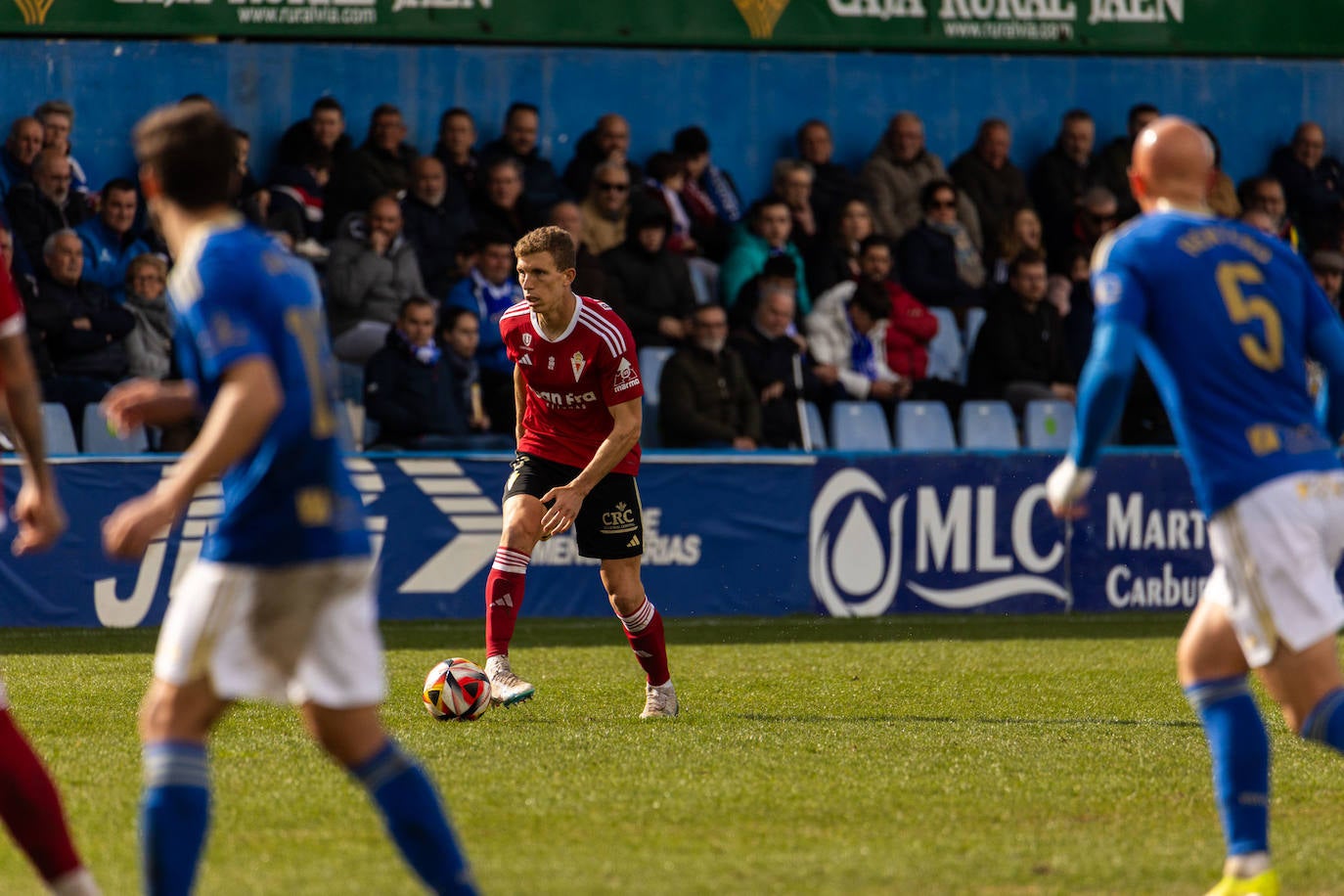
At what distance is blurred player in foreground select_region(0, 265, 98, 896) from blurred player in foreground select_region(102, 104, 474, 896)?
48 centimetres

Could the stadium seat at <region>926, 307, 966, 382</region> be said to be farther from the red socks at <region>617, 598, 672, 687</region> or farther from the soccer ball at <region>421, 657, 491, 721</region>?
the soccer ball at <region>421, 657, 491, 721</region>

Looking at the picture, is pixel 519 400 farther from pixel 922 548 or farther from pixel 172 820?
pixel 922 548

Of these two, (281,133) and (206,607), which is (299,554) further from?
(281,133)

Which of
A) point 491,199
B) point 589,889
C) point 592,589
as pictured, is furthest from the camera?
point 491,199

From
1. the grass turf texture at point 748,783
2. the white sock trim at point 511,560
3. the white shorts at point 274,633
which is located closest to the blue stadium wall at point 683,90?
the grass turf texture at point 748,783

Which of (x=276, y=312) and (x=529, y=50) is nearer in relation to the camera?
(x=276, y=312)

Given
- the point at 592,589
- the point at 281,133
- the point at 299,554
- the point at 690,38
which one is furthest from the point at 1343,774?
→ the point at 281,133

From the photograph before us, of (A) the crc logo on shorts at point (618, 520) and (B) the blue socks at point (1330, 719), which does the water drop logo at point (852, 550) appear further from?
(B) the blue socks at point (1330, 719)

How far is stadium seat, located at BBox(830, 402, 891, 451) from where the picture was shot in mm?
15648

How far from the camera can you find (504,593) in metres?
8.96

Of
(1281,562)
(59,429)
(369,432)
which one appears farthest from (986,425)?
(1281,562)

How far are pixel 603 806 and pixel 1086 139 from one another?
13017 mm

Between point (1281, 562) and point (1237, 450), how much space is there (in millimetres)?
309

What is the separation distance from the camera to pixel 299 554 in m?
4.27
